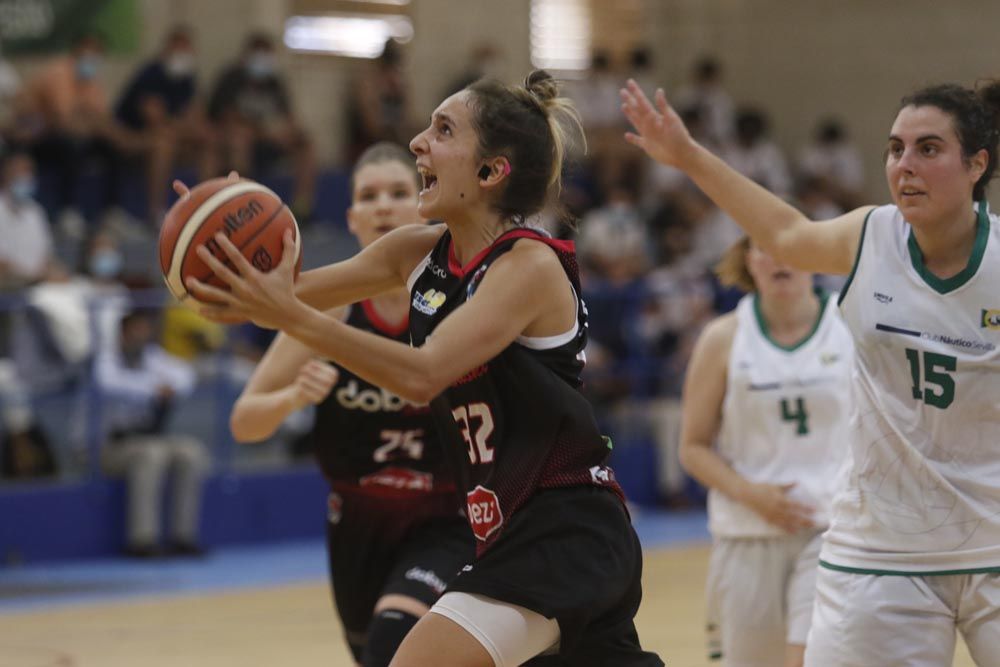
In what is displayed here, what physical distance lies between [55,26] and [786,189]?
7.81m

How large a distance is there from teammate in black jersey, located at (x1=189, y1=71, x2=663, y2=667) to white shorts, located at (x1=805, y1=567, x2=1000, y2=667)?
22.6 inches

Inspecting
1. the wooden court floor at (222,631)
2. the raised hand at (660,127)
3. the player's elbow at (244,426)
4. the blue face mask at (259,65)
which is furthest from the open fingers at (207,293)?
the blue face mask at (259,65)

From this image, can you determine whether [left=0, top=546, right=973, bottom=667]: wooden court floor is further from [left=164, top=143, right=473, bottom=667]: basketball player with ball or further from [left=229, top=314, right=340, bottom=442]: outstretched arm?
[left=229, top=314, right=340, bottom=442]: outstretched arm

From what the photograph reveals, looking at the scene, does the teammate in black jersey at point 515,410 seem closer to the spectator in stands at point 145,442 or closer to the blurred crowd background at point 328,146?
the blurred crowd background at point 328,146

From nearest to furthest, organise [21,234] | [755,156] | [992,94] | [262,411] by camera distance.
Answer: [992,94] < [262,411] < [21,234] < [755,156]

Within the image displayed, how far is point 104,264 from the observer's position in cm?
1089

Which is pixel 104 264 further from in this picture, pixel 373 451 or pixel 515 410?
pixel 515 410

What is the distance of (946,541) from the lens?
11.7ft

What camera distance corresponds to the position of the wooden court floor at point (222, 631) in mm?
7160

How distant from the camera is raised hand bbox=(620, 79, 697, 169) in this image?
12.0ft

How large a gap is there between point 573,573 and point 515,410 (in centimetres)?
37

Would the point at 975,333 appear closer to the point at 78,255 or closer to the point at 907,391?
the point at 907,391

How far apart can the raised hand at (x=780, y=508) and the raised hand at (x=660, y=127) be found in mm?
1491

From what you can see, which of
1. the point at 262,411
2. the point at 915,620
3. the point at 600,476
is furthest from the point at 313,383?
the point at 915,620
